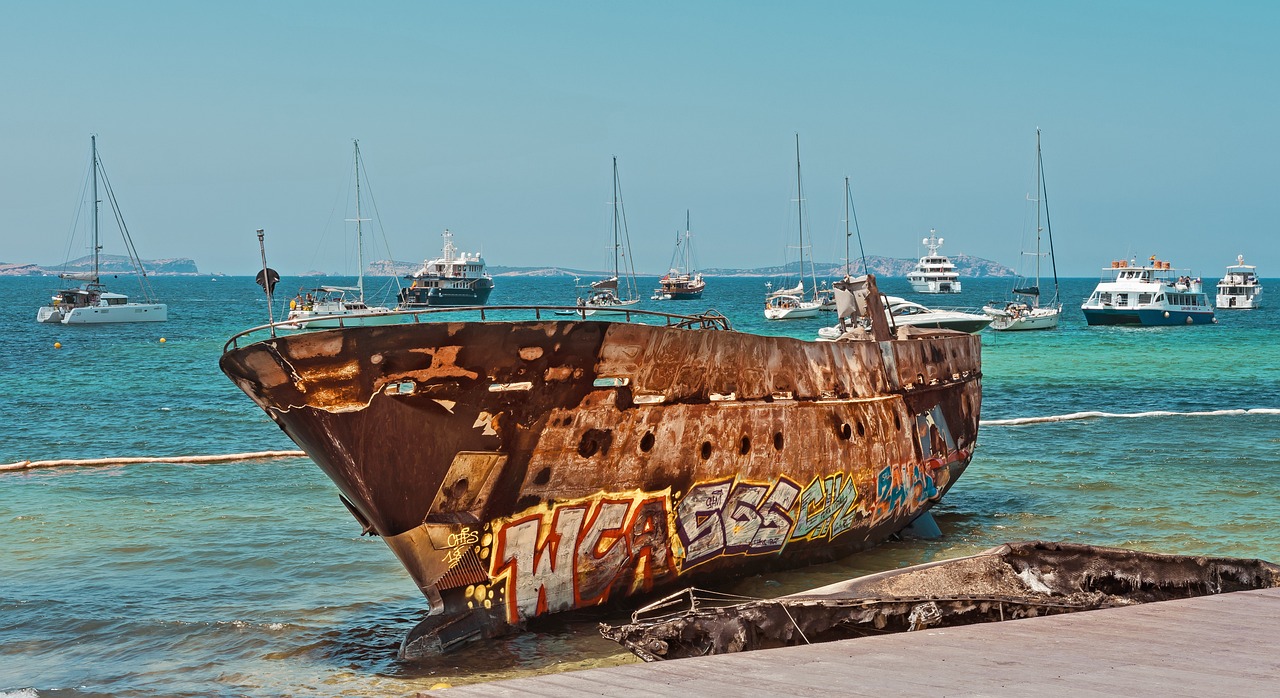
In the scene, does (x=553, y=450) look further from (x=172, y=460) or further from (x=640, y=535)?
(x=172, y=460)

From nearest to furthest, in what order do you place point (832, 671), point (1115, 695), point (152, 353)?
1. point (1115, 695)
2. point (832, 671)
3. point (152, 353)

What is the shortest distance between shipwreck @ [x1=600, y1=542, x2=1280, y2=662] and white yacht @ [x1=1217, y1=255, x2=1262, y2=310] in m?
110

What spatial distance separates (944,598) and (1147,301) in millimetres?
73704

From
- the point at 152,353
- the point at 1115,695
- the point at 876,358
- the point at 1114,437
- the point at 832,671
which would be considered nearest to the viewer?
the point at 1115,695

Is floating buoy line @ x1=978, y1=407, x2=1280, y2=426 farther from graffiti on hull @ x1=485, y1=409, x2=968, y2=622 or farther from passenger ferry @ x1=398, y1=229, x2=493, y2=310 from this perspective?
passenger ferry @ x1=398, y1=229, x2=493, y2=310

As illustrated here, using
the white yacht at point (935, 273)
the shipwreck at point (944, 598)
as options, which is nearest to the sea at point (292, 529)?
the shipwreck at point (944, 598)

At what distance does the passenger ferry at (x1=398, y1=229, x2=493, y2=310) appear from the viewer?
103 metres

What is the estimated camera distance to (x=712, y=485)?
11.3m

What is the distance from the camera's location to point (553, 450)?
34.1ft

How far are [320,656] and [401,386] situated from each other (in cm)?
278

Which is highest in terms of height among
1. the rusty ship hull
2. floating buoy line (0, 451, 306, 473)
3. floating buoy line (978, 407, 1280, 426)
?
the rusty ship hull

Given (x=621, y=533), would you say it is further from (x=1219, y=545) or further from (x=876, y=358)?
(x=1219, y=545)

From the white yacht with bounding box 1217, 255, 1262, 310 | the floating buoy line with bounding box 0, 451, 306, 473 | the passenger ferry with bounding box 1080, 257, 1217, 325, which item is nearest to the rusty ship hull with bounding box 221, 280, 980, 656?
the floating buoy line with bounding box 0, 451, 306, 473

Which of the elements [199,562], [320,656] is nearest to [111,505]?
[199,562]
